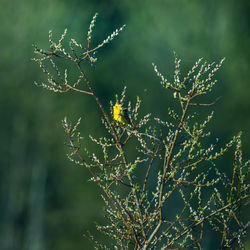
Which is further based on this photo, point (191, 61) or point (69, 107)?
point (191, 61)

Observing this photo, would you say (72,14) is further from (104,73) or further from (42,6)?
(104,73)

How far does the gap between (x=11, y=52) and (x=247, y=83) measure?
35.8 feet

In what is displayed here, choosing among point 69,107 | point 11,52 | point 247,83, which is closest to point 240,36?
point 247,83

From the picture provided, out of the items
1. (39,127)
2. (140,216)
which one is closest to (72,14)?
(39,127)

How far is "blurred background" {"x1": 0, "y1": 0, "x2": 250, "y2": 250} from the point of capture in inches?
717

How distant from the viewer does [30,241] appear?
1858cm

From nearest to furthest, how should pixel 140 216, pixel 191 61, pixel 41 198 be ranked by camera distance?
pixel 140 216 < pixel 41 198 < pixel 191 61

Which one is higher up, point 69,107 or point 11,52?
point 11,52

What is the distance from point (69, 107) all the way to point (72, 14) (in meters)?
3.57

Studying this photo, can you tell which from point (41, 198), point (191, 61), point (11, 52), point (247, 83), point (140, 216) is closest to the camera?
point (140, 216)

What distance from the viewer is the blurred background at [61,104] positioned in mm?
18219

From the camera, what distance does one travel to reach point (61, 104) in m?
19.1

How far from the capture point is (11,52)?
1802 centimetres

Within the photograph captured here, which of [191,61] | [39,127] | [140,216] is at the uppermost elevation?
[191,61]
